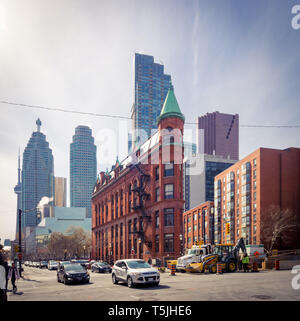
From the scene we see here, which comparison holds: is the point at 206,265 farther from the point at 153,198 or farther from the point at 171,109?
the point at 171,109

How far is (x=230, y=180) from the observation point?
88812 millimetres

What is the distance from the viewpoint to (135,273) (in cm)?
1878

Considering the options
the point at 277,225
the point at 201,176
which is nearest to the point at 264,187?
the point at 277,225

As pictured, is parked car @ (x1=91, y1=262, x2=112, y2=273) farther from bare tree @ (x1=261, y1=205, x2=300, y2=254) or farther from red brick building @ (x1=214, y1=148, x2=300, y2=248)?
bare tree @ (x1=261, y1=205, x2=300, y2=254)

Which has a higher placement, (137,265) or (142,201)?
(142,201)

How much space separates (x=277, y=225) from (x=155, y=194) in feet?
87.3

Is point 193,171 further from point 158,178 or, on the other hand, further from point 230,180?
point 158,178

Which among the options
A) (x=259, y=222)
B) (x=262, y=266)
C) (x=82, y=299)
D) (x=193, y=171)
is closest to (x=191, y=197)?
(x=193, y=171)

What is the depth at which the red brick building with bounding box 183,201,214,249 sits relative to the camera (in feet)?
326

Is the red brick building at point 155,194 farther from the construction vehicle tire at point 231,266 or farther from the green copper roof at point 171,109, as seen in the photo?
the construction vehicle tire at point 231,266

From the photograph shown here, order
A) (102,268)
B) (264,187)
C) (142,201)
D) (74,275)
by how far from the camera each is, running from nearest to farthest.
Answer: (74,275) < (102,268) < (142,201) < (264,187)

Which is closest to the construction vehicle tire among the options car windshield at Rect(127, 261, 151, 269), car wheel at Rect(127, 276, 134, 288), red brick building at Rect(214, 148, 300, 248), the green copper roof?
car windshield at Rect(127, 261, 151, 269)
